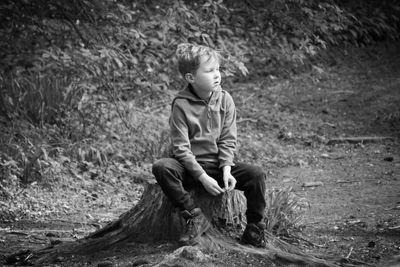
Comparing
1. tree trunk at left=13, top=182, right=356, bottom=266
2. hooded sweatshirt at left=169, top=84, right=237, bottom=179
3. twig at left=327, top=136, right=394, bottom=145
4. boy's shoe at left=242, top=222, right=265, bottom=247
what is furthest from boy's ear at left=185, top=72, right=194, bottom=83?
twig at left=327, top=136, right=394, bottom=145

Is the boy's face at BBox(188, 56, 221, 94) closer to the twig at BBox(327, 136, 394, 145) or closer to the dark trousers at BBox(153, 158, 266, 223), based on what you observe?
the dark trousers at BBox(153, 158, 266, 223)

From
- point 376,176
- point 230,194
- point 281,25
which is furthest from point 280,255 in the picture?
point 281,25

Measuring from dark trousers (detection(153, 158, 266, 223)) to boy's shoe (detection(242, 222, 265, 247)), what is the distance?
4cm

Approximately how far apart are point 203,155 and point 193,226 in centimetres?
51

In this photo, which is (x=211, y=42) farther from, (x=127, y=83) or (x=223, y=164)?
(x=223, y=164)

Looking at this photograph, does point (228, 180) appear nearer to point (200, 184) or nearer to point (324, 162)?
point (200, 184)

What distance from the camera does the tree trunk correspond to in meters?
4.37

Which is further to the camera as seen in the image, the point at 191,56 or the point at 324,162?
the point at 324,162

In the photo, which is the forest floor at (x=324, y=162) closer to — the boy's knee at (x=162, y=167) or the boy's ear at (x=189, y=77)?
the boy's knee at (x=162, y=167)

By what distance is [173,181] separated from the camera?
415cm

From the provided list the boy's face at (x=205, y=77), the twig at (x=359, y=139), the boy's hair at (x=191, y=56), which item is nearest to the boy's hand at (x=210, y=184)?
the boy's face at (x=205, y=77)

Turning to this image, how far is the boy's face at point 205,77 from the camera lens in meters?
4.32

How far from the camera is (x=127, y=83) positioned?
32.9ft

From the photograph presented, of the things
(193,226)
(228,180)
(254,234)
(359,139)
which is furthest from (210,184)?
(359,139)
